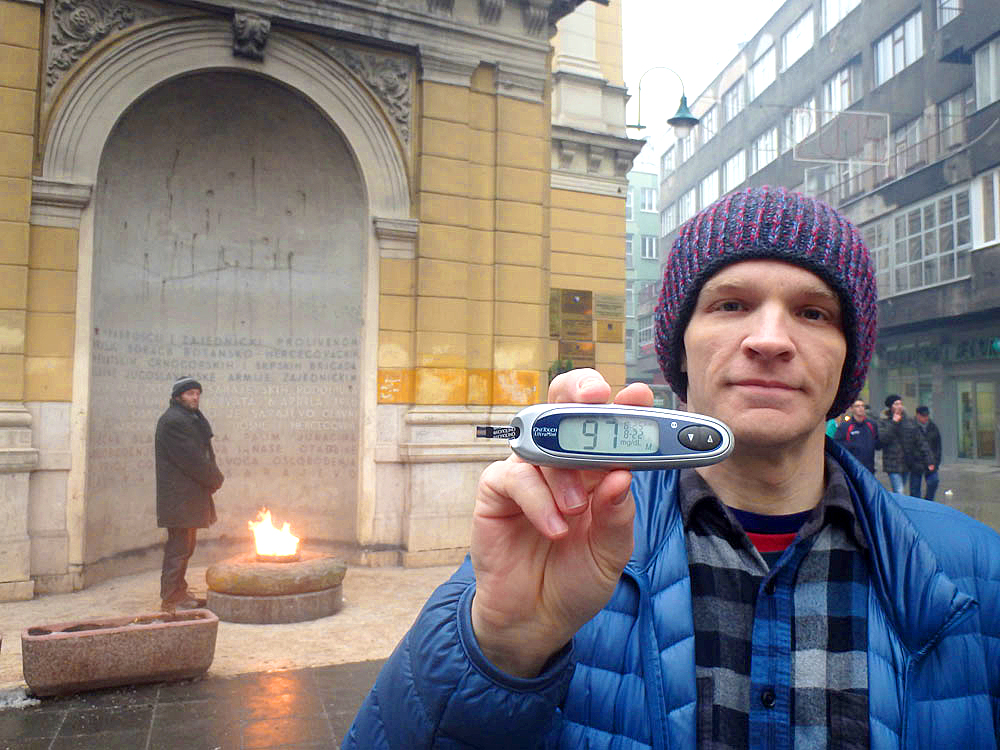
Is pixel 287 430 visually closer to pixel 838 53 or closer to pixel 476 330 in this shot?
pixel 476 330

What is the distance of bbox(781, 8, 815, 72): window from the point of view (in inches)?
1249

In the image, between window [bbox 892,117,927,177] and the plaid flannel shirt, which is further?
window [bbox 892,117,927,177]

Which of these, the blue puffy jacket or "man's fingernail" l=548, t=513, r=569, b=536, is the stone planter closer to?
the blue puffy jacket

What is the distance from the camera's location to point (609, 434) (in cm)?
121

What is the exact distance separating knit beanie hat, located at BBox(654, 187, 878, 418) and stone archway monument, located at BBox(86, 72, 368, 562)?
812 cm

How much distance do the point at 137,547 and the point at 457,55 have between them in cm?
676

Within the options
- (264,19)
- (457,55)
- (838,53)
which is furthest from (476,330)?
(838,53)

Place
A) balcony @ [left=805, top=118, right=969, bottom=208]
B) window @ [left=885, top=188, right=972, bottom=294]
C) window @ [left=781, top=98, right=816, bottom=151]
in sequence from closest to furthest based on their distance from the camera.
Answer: window @ [left=885, top=188, right=972, bottom=294] → balcony @ [left=805, top=118, right=969, bottom=208] → window @ [left=781, top=98, right=816, bottom=151]

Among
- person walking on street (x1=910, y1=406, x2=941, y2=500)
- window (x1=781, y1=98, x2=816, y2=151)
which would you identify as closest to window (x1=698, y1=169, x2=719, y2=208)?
window (x1=781, y1=98, x2=816, y2=151)

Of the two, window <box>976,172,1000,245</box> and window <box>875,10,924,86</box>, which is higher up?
window <box>875,10,924,86</box>

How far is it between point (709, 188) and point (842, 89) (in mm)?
11988

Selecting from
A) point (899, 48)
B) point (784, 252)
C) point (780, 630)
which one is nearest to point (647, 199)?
point (899, 48)

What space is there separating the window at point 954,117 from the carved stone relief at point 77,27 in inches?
846

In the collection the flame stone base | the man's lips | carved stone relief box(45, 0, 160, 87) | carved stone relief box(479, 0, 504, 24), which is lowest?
the flame stone base
